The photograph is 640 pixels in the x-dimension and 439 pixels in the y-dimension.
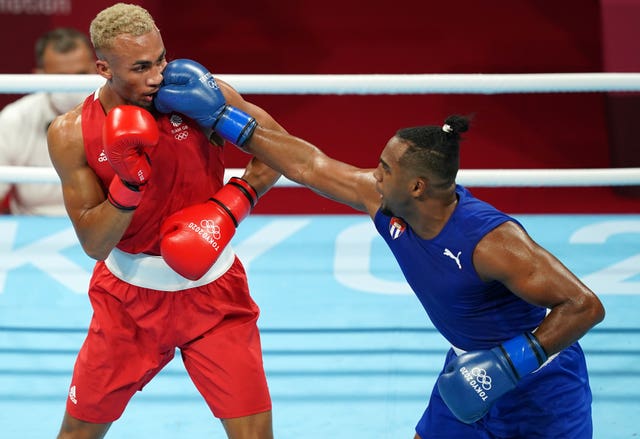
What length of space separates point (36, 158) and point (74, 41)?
605 mm

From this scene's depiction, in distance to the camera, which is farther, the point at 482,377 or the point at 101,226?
the point at 101,226

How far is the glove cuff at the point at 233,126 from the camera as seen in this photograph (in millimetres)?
2846

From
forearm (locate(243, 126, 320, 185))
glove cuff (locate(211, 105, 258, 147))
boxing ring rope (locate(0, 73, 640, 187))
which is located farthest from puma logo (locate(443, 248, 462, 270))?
boxing ring rope (locate(0, 73, 640, 187))

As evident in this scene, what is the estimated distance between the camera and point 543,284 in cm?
244

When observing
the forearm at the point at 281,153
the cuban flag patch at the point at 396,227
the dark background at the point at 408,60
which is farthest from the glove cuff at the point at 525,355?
the dark background at the point at 408,60

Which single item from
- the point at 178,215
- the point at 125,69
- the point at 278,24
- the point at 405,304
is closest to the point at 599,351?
the point at 405,304

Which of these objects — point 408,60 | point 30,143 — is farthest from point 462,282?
point 408,60

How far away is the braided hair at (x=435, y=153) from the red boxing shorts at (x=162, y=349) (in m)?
→ 0.70

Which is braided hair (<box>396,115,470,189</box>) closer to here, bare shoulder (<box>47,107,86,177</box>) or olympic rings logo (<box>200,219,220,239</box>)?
olympic rings logo (<box>200,219,220,239</box>)

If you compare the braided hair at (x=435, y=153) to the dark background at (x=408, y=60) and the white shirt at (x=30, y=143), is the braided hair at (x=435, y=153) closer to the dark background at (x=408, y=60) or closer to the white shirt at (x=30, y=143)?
the white shirt at (x=30, y=143)

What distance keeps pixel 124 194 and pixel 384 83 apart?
172cm

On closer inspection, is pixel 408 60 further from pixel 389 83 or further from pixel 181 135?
pixel 181 135

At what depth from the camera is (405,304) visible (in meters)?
4.22

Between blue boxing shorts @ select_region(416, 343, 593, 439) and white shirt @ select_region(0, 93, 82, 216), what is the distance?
9.93ft
